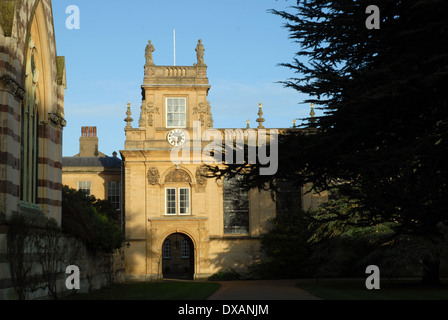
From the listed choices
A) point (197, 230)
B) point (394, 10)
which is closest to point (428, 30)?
point (394, 10)

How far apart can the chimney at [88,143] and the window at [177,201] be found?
17.0m

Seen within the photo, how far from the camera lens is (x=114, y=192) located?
47719 millimetres

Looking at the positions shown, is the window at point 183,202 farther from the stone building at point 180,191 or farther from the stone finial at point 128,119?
the stone finial at point 128,119

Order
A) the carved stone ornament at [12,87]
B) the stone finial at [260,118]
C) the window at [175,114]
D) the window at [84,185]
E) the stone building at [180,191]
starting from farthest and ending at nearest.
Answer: the window at [84,185], the stone finial at [260,118], the window at [175,114], the stone building at [180,191], the carved stone ornament at [12,87]

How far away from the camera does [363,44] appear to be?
12258mm

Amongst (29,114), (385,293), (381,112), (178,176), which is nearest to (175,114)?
(178,176)

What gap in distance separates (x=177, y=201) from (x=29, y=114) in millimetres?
26474

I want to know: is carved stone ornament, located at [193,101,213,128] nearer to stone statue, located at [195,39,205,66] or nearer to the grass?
stone statue, located at [195,39,205,66]

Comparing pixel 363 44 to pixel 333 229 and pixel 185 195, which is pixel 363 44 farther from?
pixel 185 195

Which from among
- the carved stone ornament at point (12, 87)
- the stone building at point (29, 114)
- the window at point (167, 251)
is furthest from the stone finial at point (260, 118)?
the carved stone ornament at point (12, 87)

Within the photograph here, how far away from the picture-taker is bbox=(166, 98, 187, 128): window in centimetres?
4478

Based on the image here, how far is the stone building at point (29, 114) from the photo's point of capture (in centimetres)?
1524

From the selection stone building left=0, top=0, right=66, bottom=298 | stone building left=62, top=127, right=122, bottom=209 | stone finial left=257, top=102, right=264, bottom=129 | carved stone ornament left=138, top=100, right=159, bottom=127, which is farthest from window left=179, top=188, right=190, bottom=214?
stone building left=0, top=0, right=66, bottom=298

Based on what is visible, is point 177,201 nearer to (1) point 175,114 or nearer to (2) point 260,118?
(1) point 175,114
